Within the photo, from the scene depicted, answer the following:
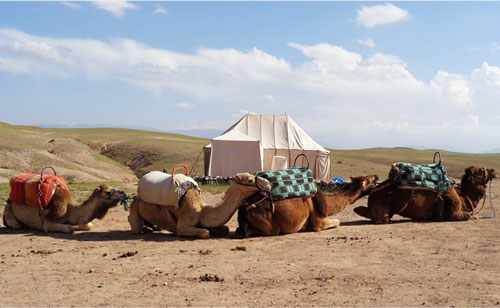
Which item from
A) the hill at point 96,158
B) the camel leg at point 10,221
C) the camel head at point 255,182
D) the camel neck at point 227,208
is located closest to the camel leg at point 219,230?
the camel neck at point 227,208

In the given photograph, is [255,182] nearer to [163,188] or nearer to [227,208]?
[227,208]

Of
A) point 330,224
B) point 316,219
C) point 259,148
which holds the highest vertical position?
point 259,148

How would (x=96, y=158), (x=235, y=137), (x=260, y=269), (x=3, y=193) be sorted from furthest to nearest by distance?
(x=96, y=158)
(x=235, y=137)
(x=3, y=193)
(x=260, y=269)

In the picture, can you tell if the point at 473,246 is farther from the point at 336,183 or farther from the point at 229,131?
the point at 229,131

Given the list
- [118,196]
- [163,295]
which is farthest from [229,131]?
[163,295]

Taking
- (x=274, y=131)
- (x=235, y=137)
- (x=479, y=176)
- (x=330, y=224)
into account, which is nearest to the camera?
→ (x=330, y=224)

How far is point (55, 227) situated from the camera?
9750mm

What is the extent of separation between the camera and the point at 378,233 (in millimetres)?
9273

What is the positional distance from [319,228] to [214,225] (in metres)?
2.04

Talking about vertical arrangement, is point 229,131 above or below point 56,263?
above

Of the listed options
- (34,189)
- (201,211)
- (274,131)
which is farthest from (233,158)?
(201,211)

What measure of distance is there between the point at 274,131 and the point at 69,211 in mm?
16768

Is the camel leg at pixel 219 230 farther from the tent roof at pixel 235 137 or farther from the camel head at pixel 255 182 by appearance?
the tent roof at pixel 235 137

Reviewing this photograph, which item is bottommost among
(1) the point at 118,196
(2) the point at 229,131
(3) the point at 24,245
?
(3) the point at 24,245
